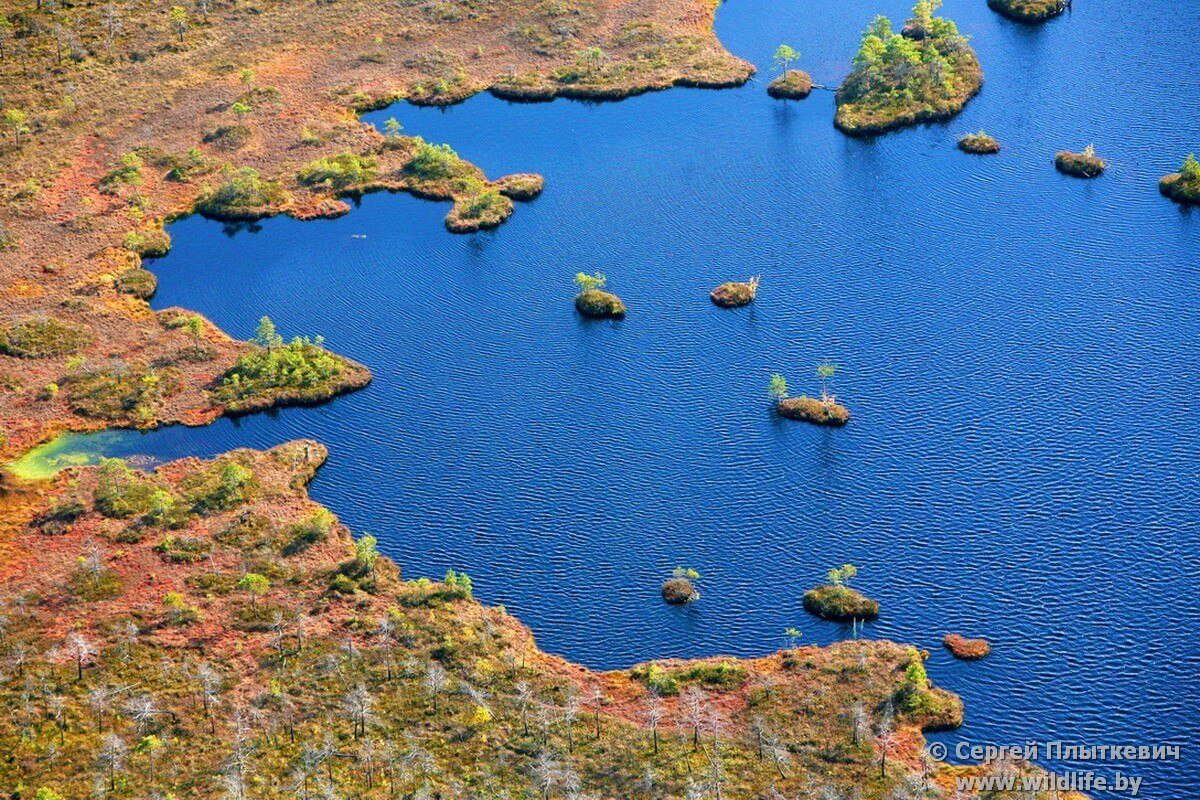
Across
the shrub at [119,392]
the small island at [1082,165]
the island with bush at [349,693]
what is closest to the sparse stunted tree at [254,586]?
the island with bush at [349,693]

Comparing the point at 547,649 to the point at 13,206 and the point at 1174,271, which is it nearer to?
the point at 1174,271

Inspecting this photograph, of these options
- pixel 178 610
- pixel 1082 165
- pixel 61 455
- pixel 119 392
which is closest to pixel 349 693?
pixel 178 610

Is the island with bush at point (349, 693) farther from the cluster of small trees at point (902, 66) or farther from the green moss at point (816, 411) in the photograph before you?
the cluster of small trees at point (902, 66)

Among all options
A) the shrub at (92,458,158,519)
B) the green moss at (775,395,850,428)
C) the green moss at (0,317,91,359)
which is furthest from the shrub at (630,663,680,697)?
the green moss at (0,317,91,359)

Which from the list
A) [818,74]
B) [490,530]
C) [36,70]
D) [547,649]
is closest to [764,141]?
[818,74]

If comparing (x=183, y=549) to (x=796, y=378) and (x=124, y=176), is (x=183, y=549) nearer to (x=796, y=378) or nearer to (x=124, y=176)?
(x=796, y=378)

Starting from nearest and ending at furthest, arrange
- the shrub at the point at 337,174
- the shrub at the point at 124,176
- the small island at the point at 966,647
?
the small island at the point at 966,647
the shrub at the point at 124,176
the shrub at the point at 337,174
